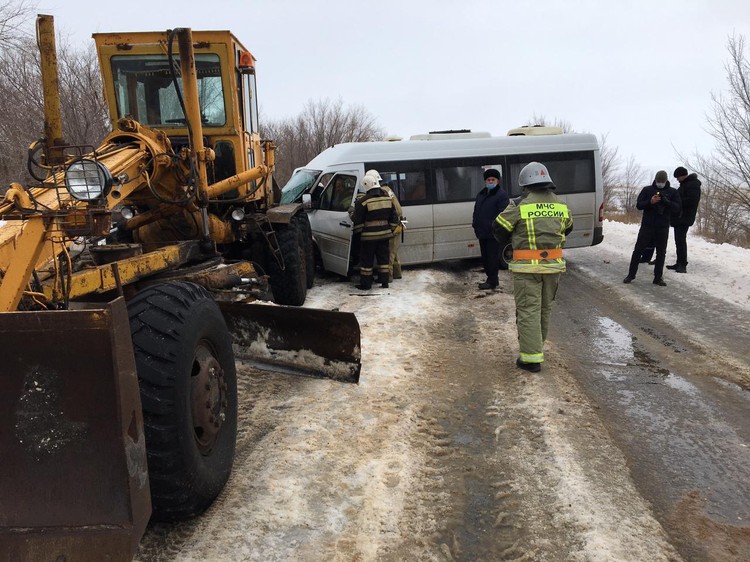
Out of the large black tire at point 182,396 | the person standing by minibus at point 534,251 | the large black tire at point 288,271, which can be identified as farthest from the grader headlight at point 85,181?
the large black tire at point 288,271

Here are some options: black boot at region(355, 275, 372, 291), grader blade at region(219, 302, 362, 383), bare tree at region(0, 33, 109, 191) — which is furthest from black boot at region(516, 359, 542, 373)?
bare tree at region(0, 33, 109, 191)

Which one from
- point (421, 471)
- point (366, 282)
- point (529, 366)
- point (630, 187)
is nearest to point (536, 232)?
point (529, 366)

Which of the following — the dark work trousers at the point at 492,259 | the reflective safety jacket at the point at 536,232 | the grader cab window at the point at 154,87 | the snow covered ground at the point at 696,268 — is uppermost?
the grader cab window at the point at 154,87

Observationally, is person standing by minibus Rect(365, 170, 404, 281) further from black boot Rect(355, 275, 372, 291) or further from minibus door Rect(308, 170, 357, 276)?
minibus door Rect(308, 170, 357, 276)

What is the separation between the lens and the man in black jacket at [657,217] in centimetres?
895

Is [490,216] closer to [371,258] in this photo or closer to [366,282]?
[371,258]

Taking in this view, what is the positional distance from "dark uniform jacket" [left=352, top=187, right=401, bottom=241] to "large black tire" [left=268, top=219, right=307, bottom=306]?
4.57 ft

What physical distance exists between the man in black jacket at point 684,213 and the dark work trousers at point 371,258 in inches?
199

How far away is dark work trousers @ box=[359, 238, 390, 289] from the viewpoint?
855cm

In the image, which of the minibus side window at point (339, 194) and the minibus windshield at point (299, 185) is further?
the minibus windshield at point (299, 185)

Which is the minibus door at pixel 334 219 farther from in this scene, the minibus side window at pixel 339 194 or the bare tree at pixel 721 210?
the bare tree at pixel 721 210

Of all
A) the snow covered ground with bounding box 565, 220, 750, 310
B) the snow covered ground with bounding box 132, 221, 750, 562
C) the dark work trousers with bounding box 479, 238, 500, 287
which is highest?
the dark work trousers with bounding box 479, 238, 500, 287

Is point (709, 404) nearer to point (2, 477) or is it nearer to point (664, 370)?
point (664, 370)

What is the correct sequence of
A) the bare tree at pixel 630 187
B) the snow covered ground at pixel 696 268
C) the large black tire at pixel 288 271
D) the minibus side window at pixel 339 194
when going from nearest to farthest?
the large black tire at pixel 288 271 → the snow covered ground at pixel 696 268 → the minibus side window at pixel 339 194 → the bare tree at pixel 630 187
